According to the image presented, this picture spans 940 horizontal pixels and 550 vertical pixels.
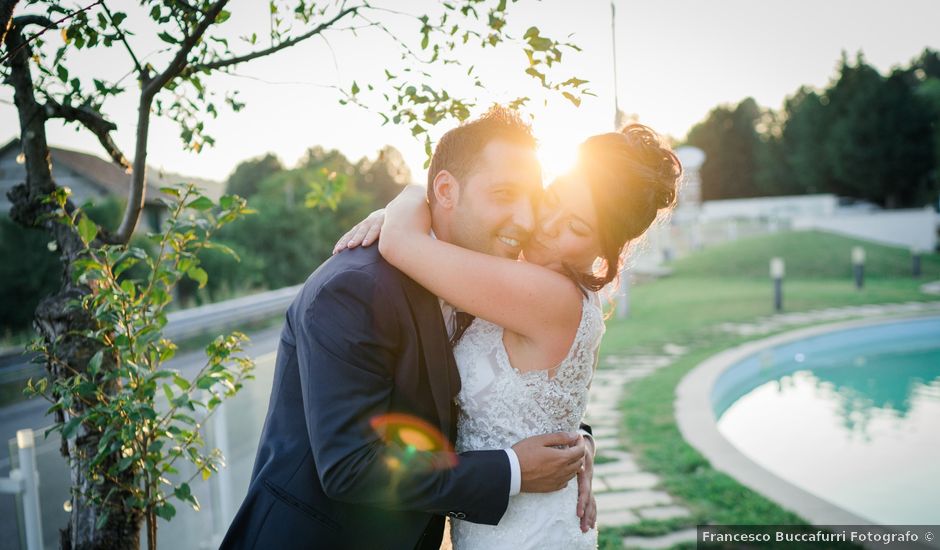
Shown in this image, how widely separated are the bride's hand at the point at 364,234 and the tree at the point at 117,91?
39 cm

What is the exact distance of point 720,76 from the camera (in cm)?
Answer: 757

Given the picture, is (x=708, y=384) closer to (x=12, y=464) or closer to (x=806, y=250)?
(x=12, y=464)

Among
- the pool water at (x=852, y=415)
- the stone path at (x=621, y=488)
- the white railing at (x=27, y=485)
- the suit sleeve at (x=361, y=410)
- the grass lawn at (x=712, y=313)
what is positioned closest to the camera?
the suit sleeve at (x=361, y=410)

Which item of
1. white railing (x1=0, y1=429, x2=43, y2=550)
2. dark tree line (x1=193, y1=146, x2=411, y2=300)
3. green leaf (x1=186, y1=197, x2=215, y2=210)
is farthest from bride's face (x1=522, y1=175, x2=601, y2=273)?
dark tree line (x1=193, y1=146, x2=411, y2=300)

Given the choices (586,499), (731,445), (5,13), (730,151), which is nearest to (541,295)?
(586,499)

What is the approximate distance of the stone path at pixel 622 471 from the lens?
173 inches

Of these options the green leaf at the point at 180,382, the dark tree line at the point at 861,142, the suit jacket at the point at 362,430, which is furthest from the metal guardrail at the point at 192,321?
the dark tree line at the point at 861,142

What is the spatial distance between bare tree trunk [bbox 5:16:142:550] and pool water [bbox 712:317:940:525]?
6120mm

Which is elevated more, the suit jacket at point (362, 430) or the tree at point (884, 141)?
the tree at point (884, 141)

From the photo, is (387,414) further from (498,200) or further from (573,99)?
(573,99)

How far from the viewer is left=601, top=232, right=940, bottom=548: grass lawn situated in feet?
15.0

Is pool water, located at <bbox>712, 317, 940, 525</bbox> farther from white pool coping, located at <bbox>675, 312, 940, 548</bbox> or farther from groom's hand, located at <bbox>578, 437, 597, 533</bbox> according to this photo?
groom's hand, located at <bbox>578, 437, 597, 533</bbox>

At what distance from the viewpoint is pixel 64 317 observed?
2.13 meters

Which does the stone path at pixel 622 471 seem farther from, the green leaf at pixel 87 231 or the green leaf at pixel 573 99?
the green leaf at pixel 87 231
